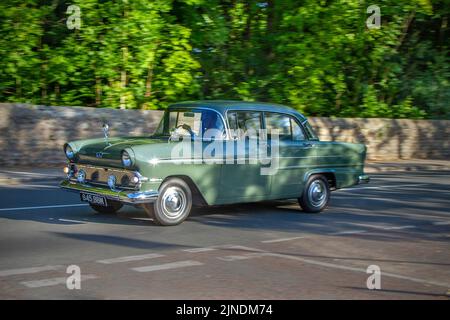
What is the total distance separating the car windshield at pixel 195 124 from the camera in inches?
391

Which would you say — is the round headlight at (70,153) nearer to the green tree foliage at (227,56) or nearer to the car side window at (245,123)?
the car side window at (245,123)

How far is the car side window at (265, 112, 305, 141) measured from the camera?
35.2ft

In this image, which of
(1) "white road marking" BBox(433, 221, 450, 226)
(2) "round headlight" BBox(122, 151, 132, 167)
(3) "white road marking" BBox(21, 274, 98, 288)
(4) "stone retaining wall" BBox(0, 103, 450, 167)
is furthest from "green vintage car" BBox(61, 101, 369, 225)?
(4) "stone retaining wall" BBox(0, 103, 450, 167)

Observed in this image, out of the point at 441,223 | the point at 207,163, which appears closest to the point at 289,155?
the point at 207,163

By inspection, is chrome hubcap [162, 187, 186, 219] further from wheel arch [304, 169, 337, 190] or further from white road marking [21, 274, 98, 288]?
white road marking [21, 274, 98, 288]

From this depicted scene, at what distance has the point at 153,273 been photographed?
6.78m

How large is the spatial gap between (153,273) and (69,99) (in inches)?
552

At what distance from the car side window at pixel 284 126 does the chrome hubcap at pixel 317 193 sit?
837 millimetres

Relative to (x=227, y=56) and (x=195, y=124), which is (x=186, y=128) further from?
(x=227, y=56)

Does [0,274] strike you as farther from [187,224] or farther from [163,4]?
[163,4]

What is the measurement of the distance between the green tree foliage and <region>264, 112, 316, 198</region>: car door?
33.0 ft

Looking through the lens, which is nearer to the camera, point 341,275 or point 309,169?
point 341,275
